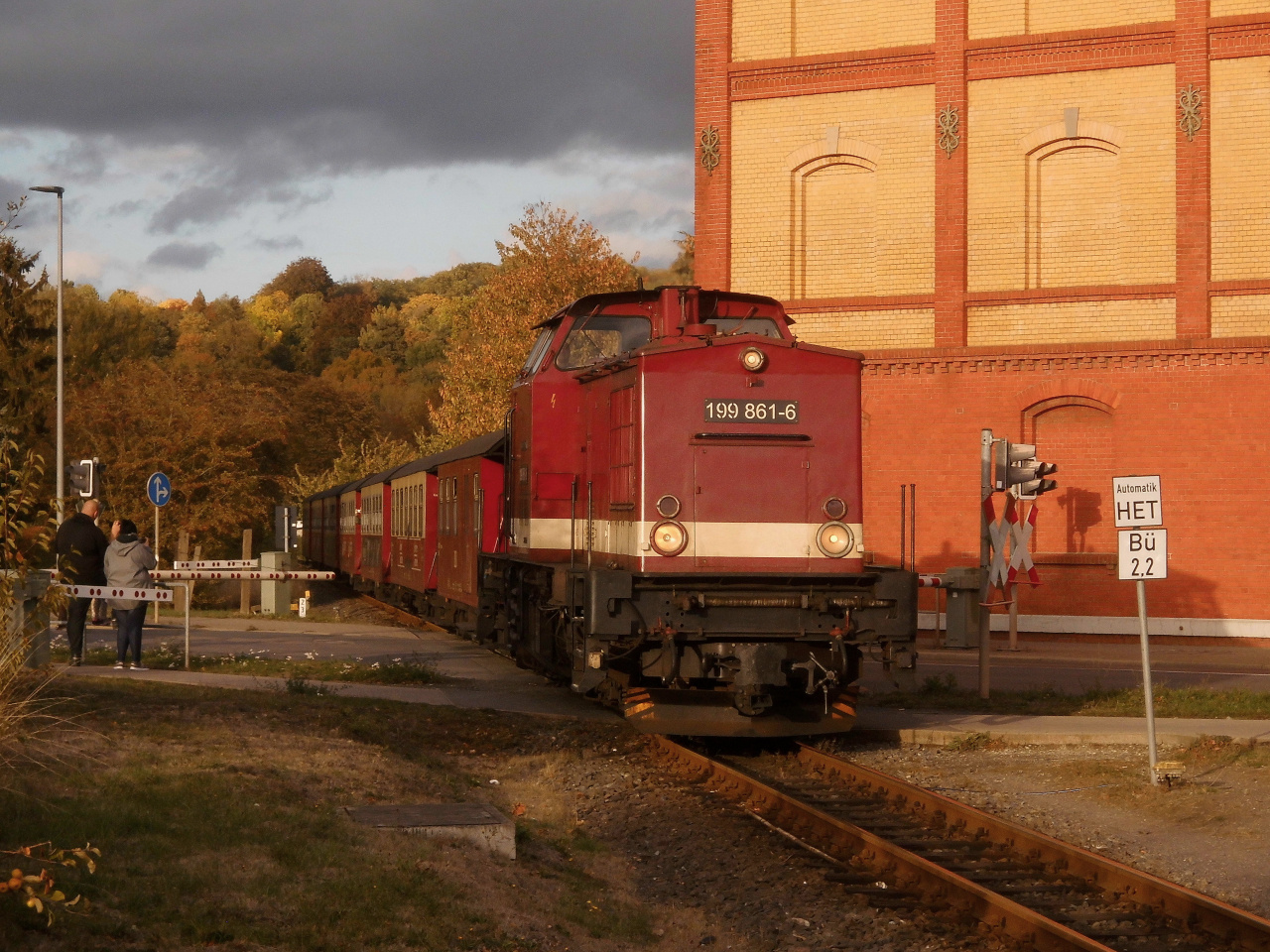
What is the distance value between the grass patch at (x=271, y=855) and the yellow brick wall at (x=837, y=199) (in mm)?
17047

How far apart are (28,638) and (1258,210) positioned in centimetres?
2189

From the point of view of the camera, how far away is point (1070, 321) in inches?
969

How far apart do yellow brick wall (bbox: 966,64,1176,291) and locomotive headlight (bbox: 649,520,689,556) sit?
15.4 meters

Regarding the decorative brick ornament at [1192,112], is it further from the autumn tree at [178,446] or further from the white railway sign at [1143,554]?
the autumn tree at [178,446]

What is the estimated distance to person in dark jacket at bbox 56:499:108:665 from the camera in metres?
15.6

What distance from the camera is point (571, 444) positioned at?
13531 millimetres

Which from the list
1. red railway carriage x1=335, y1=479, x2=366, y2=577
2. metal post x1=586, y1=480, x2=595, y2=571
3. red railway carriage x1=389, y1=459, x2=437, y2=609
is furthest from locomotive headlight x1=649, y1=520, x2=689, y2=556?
red railway carriage x1=335, y1=479, x2=366, y2=577

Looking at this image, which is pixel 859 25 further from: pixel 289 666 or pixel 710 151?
pixel 289 666

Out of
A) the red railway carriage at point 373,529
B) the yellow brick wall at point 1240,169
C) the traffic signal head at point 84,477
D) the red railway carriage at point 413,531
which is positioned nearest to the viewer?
the traffic signal head at point 84,477

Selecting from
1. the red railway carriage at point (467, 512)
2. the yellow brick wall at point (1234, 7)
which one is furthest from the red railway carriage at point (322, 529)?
the yellow brick wall at point (1234, 7)

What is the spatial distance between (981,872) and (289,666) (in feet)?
34.2

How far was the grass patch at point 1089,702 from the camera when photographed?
14617 mm

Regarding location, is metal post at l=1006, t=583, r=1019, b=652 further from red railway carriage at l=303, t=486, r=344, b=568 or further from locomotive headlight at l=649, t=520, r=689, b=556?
red railway carriage at l=303, t=486, r=344, b=568

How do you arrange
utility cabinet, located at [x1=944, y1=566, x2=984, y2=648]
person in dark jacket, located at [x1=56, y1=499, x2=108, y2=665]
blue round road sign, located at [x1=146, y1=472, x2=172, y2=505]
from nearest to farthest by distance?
person in dark jacket, located at [x1=56, y1=499, x2=108, y2=665]
utility cabinet, located at [x1=944, y1=566, x2=984, y2=648]
blue round road sign, located at [x1=146, y1=472, x2=172, y2=505]
